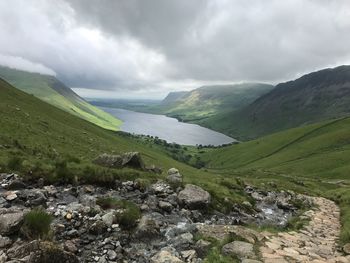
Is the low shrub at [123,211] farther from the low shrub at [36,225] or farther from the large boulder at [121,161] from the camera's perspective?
the large boulder at [121,161]

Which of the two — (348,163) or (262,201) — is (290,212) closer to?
(262,201)

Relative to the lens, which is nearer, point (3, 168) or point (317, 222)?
point (3, 168)

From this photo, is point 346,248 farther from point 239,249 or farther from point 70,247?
point 70,247

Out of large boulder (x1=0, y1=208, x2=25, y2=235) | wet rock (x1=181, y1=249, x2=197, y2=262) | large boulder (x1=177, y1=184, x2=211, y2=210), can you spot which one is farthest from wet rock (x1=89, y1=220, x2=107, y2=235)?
large boulder (x1=177, y1=184, x2=211, y2=210)

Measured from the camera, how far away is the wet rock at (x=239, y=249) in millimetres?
12962

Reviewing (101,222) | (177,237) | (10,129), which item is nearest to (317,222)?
(177,237)

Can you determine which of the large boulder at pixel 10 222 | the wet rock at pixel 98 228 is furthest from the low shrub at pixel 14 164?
the wet rock at pixel 98 228

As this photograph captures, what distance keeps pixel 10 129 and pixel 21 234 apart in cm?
4274

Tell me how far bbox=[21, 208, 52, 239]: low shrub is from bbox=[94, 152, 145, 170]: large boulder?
13.6 metres

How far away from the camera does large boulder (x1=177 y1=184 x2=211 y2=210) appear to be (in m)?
19.9

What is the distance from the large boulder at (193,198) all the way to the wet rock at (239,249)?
6103 mm

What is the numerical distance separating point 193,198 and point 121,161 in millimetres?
8841

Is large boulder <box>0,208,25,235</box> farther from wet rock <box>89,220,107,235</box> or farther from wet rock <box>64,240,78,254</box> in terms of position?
wet rock <box>89,220,107,235</box>

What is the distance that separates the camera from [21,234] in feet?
39.3
